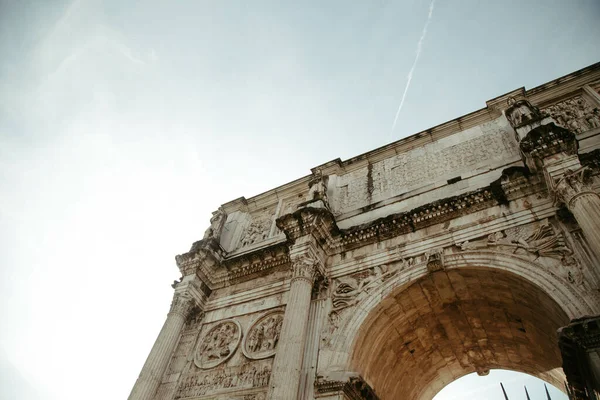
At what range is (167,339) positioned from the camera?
31.0 feet

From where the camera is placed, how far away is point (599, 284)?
6.12m

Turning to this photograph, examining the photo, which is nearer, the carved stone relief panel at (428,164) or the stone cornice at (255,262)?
the carved stone relief panel at (428,164)

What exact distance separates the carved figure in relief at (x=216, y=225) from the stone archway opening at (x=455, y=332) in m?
5.75

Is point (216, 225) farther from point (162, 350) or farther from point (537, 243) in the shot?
point (537, 243)

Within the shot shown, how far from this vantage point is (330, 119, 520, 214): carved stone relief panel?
10.0 meters

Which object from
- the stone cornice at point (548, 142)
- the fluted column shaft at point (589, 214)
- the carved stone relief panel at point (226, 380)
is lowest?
the carved stone relief panel at point (226, 380)

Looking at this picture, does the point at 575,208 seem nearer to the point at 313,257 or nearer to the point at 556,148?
the point at 556,148

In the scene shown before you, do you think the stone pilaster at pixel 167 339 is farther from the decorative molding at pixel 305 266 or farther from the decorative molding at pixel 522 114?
the decorative molding at pixel 522 114

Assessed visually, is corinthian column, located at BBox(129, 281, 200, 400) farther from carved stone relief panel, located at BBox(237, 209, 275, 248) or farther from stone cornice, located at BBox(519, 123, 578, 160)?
stone cornice, located at BBox(519, 123, 578, 160)

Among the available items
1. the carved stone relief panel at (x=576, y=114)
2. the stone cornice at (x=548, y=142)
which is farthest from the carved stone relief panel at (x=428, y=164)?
the stone cornice at (x=548, y=142)

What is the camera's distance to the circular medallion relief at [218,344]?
9109 mm

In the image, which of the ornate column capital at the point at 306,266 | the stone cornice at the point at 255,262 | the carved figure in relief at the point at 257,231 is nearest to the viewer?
the ornate column capital at the point at 306,266

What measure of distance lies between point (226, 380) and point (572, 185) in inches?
310

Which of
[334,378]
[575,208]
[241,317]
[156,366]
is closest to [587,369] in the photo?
[575,208]
